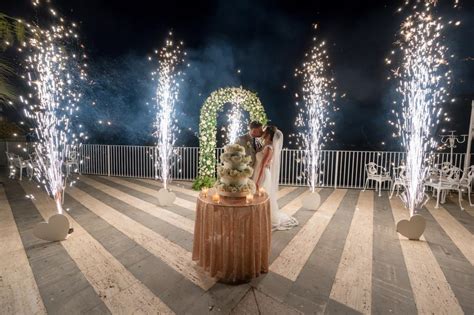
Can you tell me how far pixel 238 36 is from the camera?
1482 cm

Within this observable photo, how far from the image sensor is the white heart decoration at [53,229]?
3.54 meters

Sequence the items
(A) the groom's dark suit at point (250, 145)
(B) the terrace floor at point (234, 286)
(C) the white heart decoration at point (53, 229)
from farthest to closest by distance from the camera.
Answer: (A) the groom's dark suit at point (250, 145)
(C) the white heart decoration at point (53, 229)
(B) the terrace floor at point (234, 286)

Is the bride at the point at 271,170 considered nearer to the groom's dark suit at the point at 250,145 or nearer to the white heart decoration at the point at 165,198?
the groom's dark suit at the point at 250,145

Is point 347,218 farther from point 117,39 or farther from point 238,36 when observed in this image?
A: point 117,39

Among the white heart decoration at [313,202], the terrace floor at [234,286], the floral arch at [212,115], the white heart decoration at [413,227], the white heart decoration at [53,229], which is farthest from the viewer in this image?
the floral arch at [212,115]

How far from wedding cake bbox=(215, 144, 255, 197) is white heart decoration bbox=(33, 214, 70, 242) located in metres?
2.60

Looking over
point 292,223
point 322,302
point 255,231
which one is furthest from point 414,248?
point 255,231

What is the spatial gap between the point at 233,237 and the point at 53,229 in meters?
2.89

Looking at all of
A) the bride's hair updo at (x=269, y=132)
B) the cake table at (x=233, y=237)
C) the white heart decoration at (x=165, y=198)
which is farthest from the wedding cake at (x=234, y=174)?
the white heart decoration at (x=165, y=198)

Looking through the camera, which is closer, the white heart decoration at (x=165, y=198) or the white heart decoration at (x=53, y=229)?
the white heart decoration at (x=53, y=229)

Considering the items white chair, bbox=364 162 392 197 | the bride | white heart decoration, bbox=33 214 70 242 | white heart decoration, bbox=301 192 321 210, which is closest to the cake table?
the bride

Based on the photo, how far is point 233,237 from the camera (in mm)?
2492

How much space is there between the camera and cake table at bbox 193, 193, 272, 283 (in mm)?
2494

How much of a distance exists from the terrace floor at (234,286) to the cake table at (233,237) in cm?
16
